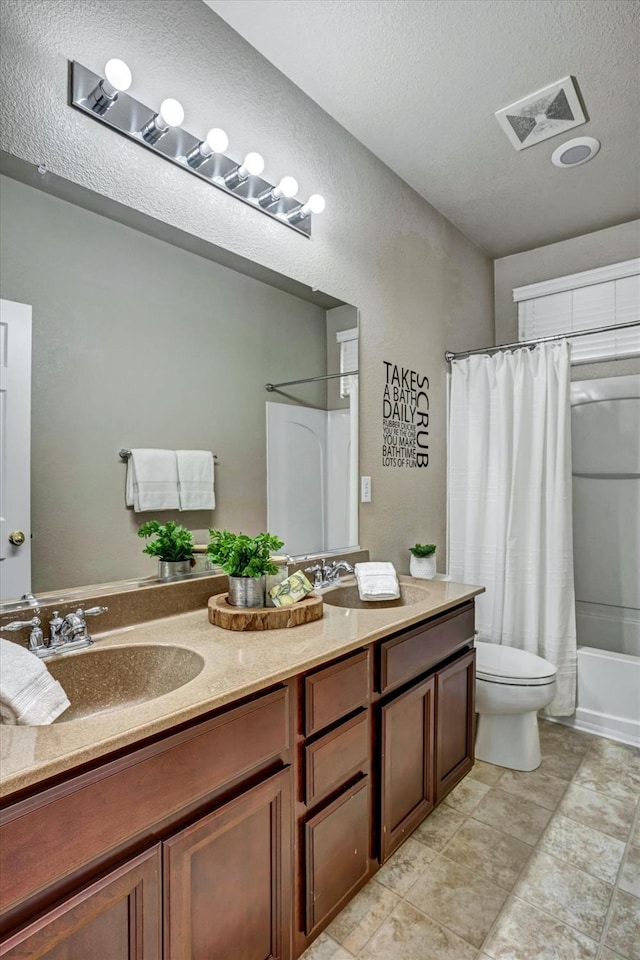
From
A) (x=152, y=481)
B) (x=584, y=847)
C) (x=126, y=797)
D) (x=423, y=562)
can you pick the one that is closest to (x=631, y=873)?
(x=584, y=847)

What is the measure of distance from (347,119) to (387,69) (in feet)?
0.93

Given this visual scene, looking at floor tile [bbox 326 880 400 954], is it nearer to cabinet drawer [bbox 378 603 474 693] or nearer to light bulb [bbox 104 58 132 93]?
cabinet drawer [bbox 378 603 474 693]

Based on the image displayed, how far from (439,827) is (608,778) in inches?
31.8

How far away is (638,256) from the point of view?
2.85 meters

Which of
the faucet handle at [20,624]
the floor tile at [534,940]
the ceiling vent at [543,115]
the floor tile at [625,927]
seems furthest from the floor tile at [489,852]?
the ceiling vent at [543,115]

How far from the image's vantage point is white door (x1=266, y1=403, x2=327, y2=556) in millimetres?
1883

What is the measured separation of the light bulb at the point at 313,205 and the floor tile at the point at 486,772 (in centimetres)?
233

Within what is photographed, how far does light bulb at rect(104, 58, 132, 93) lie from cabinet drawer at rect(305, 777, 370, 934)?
1.92 metres

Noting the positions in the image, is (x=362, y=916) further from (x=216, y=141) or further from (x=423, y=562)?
(x=216, y=141)

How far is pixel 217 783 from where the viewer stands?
3.36 ft

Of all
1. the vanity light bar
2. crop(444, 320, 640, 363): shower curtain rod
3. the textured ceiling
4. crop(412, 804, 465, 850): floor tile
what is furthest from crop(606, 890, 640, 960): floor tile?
the textured ceiling

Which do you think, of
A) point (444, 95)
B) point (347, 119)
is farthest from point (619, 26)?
point (347, 119)

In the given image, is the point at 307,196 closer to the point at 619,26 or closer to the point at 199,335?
the point at 199,335

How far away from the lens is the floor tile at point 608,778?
6.59 feet
